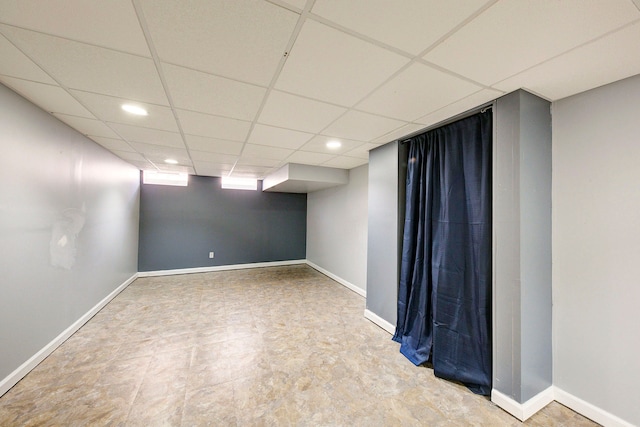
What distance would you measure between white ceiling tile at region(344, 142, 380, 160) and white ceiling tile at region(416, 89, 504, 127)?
831 millimetres

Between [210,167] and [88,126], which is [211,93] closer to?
[88,126]

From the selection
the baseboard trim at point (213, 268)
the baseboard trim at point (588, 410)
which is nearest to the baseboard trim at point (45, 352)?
the baseboard trim at point (213, 268)

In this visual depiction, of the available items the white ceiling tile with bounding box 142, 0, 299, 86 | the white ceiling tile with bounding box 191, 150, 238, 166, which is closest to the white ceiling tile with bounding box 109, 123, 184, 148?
the white ceiling tile with bounding box 191, 150, 238, 166

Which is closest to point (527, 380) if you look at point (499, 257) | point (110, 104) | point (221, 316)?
point (499, 257)

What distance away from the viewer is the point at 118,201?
4.03 m

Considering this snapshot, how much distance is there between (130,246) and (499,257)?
235 inches

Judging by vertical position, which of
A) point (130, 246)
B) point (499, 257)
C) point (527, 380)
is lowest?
point (527, 380)

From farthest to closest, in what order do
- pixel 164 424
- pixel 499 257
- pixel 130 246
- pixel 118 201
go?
pixel 130 246 → pixel 118 201 → pixel 499 257 → pixel 164 424

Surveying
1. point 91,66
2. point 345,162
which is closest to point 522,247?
point 345,162

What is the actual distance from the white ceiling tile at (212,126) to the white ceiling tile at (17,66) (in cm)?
81

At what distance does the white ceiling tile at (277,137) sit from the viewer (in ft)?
8.29

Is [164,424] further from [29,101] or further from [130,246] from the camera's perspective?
[130,246]

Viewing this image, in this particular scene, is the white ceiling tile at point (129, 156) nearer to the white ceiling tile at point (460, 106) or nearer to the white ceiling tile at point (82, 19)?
the white ceiling tile at point (82, 19)

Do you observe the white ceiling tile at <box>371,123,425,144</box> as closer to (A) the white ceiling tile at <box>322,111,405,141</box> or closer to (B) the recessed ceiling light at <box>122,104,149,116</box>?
(A) the white ceiling tile at <box>322,111,405,141</box>
